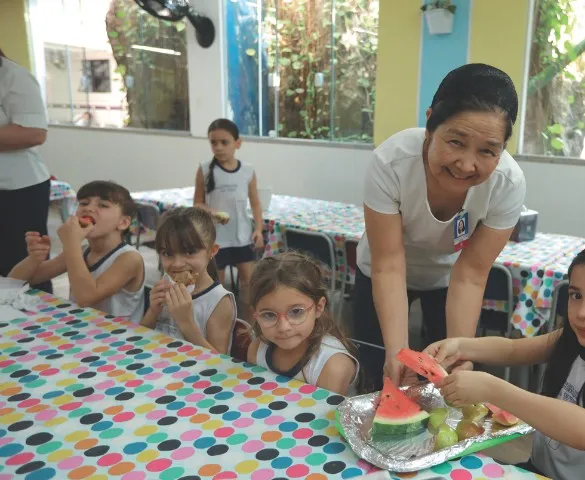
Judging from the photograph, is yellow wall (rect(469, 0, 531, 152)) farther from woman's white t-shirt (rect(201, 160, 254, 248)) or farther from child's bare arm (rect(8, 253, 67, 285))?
child's bare arm (rect(8, 253, 67, 285))

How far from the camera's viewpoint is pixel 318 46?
215 inches

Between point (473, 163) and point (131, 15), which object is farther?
point (131, 15)

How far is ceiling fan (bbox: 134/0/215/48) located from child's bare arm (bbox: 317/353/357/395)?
4642 millimetres

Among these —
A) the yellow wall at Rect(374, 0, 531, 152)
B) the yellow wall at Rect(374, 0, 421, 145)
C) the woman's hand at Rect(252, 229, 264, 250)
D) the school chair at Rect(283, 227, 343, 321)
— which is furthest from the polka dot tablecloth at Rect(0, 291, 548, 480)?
the yellow wall at Rect(374, 0, 421, 145)

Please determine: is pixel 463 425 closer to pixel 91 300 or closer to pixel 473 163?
pixel 473 163

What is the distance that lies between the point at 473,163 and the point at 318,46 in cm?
461

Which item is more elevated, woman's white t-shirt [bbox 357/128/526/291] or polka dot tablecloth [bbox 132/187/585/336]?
woman's white t-shirt [bbox 357/128/526/291]

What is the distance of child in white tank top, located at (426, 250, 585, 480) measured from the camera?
0.99m

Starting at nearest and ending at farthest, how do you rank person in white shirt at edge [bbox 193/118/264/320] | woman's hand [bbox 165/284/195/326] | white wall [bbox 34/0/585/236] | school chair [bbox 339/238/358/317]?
woman's hand [bbox 165/284/195/326] → school chair [bbox 339/238/358/317] → person in white shirt at edge [bbox 193/118/264/320] → white wall [bbox 34/0/585/236]

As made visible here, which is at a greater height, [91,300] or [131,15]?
[131,15]

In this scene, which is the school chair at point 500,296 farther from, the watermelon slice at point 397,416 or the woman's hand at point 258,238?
the watermelon slice at point 397,416

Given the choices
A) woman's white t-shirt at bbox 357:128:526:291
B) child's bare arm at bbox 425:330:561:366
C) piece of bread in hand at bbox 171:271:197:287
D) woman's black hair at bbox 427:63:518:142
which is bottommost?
child's bare arm at bbox 425:330:561:366

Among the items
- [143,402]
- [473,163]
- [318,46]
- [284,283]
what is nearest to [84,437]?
[143,402]

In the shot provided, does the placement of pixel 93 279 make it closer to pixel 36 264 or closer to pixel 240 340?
pixel 36 264
